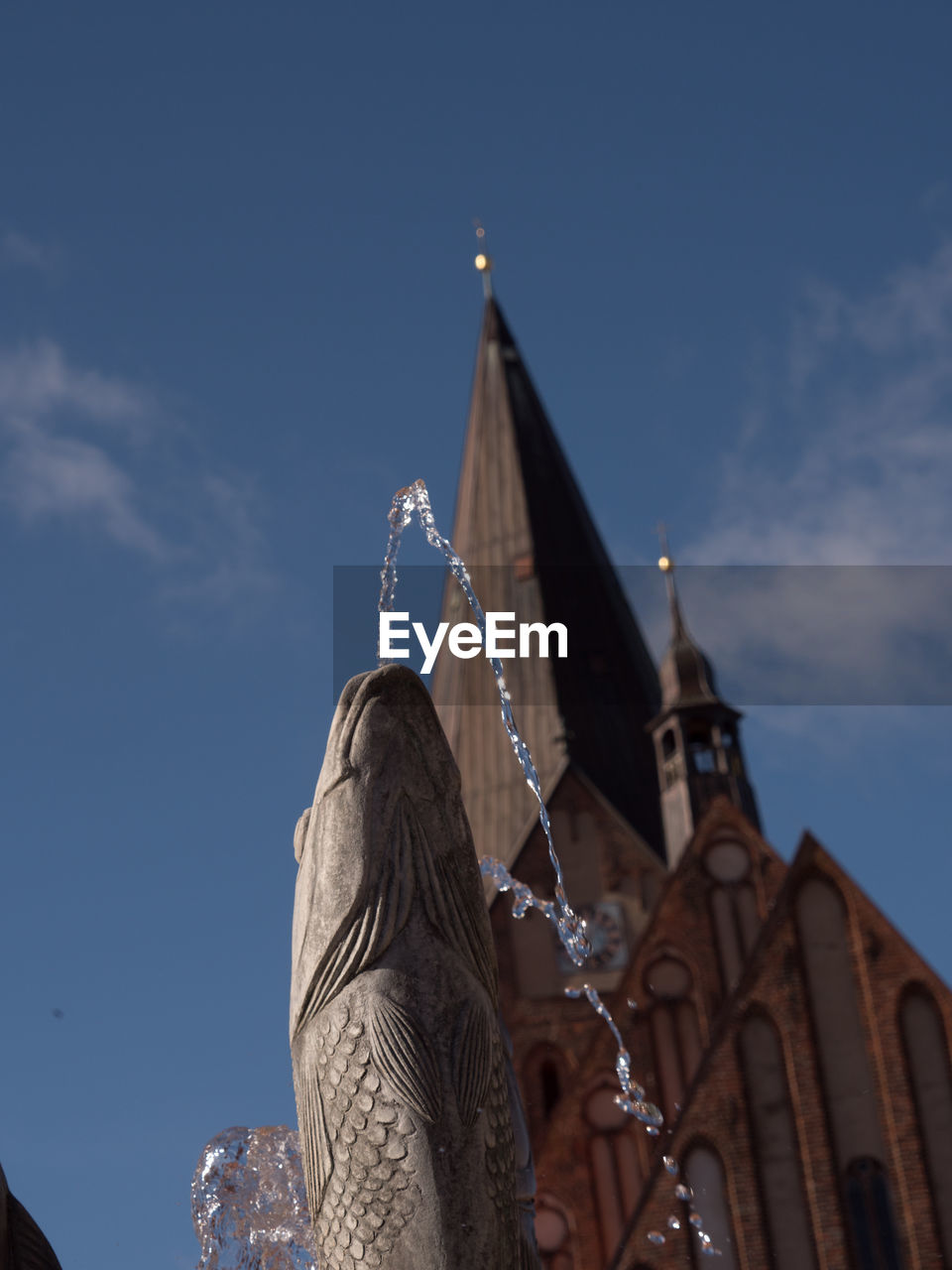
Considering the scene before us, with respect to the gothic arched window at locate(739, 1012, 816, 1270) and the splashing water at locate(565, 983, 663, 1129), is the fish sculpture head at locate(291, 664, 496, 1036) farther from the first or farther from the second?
the splashing water at locate(565, 983, 663, 1129)

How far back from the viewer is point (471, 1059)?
4059mm

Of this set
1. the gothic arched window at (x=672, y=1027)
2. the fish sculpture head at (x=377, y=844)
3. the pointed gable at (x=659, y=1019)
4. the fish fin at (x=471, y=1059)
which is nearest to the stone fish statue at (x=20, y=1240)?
the fish sculpture head at (x=377, y=844)

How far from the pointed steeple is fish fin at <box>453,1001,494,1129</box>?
3378 centimetres

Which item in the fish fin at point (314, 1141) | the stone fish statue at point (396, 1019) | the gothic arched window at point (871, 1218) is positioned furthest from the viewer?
the gothic arched window at point (871, 1218)

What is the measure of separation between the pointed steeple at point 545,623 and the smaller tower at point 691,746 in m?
2.04

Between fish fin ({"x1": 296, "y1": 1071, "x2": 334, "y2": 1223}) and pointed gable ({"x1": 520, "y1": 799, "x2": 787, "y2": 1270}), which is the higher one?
pointed gable ({"x1": 520, "y1": 799, "x2": 787, "y2": 1270})

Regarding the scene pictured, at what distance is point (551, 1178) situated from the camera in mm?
30828

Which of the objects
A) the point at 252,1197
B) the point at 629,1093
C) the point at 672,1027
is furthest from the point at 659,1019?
the point at 252,1197

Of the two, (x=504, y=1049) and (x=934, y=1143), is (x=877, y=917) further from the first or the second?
(x=504, y=1049)

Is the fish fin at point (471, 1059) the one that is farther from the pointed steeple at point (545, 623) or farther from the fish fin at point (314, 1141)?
the pointed steeple at point (545, 623)

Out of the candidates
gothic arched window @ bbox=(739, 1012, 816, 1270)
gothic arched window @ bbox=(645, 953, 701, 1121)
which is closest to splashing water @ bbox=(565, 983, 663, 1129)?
gothic arched window @ bbox=(645, 953, 701, 1121)

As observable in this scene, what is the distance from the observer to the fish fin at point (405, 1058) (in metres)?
3.98

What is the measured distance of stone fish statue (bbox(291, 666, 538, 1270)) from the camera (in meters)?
3.93

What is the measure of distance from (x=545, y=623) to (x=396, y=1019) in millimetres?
38620
